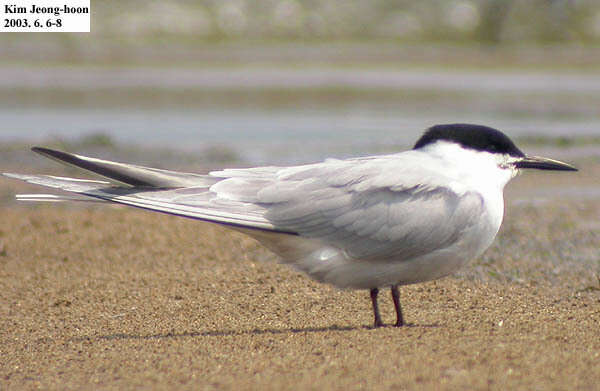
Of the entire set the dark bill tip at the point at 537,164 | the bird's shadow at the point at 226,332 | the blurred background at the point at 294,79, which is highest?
the blurred background at the point at 294,79

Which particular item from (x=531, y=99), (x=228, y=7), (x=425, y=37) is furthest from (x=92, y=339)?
(x=228, y=7)

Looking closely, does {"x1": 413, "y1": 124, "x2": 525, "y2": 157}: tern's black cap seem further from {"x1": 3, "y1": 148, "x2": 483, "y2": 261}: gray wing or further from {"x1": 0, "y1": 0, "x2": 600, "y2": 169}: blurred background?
{"x1": 0, "y1": 0, "x2": 600, "y2": 169}: blurred background

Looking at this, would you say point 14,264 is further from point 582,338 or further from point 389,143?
point 389,143

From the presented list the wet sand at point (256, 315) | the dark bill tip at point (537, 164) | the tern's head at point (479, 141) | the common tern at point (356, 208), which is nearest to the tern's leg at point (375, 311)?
the common tern at point (356, 208)

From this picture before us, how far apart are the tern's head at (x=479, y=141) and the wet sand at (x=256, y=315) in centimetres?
81

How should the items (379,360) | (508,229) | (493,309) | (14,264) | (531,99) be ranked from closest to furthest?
1. (379,360)
2. (493,309)
3. (14,264)
4. (508,229)
5. (531,99)

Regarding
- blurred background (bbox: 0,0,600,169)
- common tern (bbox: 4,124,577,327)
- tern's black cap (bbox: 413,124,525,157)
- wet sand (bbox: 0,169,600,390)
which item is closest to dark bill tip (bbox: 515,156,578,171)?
tern's black cap (bbox: 413,124,525,157)

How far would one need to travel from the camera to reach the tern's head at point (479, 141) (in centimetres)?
481

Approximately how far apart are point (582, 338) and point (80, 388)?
2216mm

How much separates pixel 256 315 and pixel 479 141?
4.93 ft

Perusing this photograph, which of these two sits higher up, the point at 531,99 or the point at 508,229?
the point at 531,99

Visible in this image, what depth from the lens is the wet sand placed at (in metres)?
3.84

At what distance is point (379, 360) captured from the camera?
3936 mm

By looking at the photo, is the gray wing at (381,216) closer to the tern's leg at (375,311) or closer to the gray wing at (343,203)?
the gray wing at (343,203)
